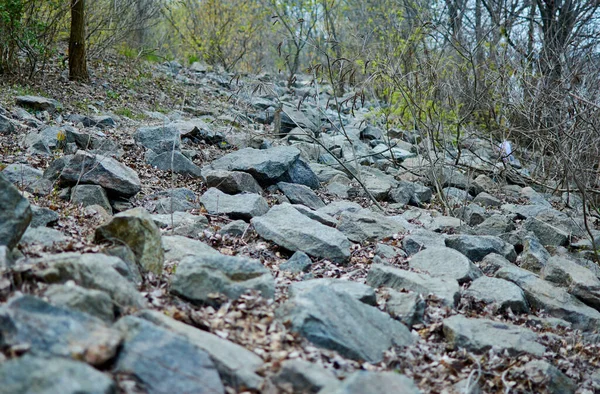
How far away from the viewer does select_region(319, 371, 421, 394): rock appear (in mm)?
2506

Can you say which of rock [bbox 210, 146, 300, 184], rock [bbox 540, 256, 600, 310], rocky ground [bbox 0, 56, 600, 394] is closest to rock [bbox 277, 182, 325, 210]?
rocky ground [bbox 0, 56, 600, 394]

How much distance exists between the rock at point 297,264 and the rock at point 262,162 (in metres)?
2.37

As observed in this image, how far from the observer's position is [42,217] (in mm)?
Result: 4438

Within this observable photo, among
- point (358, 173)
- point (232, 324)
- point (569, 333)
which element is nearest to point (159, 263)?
point (232, 324)

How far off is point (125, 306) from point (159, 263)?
0.83 m

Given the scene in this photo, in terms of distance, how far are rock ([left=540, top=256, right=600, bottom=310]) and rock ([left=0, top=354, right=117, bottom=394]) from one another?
14.4ft

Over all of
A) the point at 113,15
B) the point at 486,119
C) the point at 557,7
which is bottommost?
the point at 486,119

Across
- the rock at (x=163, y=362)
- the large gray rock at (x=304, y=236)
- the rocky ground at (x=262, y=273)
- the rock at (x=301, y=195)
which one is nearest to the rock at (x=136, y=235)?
the rocky ground at (x=262, y=273)

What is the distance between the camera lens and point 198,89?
14.0 metres

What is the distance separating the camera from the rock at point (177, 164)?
7.21 m

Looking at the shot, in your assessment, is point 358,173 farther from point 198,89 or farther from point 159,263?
point 198,89

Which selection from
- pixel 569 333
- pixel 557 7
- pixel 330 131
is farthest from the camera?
pixel 557 7

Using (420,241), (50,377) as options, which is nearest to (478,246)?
(420,241)

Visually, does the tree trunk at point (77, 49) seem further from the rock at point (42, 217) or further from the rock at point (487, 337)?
the rock at point (487, 337)
